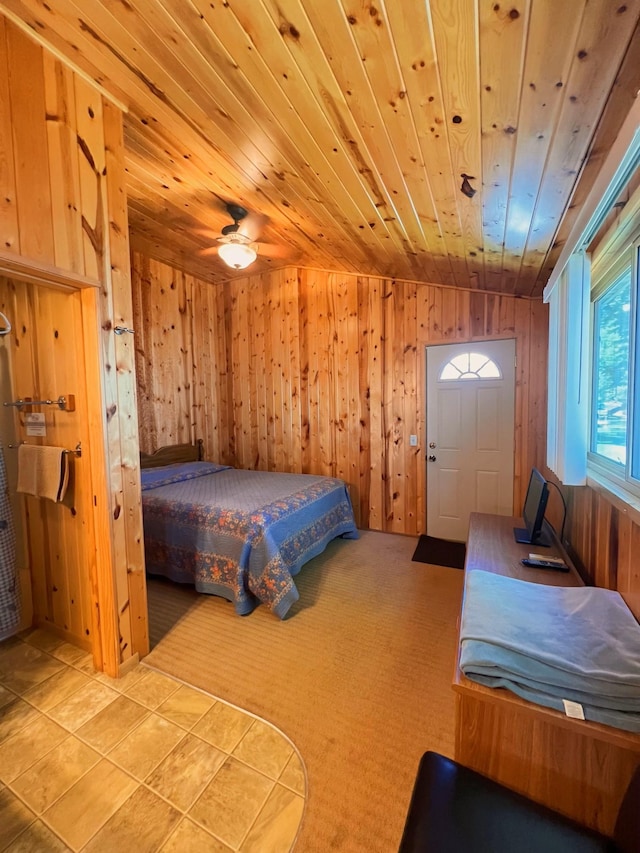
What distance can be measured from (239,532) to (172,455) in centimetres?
211

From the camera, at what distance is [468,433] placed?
11.6 feet

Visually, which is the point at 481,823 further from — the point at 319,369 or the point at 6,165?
the point at 319,369

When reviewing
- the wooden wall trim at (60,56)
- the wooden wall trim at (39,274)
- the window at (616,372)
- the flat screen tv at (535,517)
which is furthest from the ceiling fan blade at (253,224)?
the flat screen tv at (535,517)

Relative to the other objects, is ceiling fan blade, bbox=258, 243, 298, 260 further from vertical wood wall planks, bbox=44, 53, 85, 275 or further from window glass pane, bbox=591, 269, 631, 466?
window glass pane, bbox=591, 269, 631, 466

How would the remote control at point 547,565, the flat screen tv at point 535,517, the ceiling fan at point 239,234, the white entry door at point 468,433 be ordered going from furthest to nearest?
the white entry door at point 468,433
the ceiling fan at point 239,234
the flat screen tv at point 535,517
the remote control at point 547,565

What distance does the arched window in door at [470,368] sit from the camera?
3420 mm

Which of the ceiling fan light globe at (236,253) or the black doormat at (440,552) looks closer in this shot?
the ceiling fan light globe at (236,253)

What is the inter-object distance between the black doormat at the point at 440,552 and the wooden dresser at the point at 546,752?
88.8 inches

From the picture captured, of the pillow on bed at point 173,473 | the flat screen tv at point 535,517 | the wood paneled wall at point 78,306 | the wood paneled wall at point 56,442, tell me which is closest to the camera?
the wood paneled wall at point 78,306

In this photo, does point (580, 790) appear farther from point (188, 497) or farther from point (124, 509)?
point (188, 497)

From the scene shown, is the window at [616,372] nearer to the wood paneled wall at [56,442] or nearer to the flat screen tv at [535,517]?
the flat screen tv at [535,517]

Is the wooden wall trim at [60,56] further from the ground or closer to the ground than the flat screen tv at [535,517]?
further from the ground

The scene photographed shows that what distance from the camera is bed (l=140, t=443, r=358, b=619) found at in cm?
233

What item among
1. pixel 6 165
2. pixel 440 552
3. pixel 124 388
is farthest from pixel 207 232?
pixel 440 552
